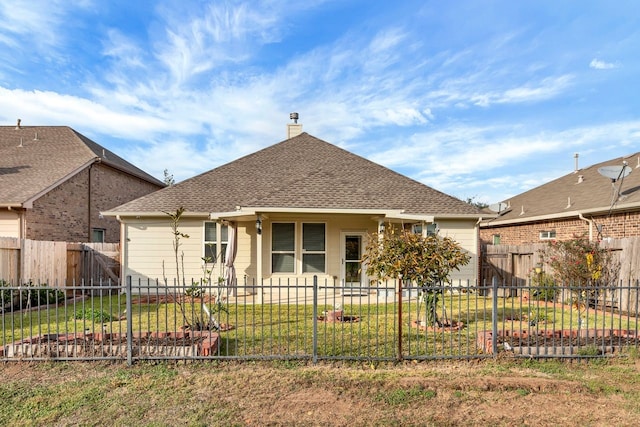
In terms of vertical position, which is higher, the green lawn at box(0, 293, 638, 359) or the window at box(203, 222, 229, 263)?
the window at box(203, 222, 229, 263)

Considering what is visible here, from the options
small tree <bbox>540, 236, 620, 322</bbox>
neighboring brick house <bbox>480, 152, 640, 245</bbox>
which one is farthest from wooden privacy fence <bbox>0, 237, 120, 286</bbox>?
neighboring brick house <bbox>480, 152, 640, 245</bbox>

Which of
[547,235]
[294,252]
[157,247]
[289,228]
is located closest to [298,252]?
[294,252]

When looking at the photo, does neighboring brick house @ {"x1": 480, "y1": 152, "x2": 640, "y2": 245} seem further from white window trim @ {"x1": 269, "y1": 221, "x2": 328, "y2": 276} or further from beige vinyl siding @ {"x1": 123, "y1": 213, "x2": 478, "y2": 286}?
white window trim @ {"x1": 269, "y1": 221, "x2": 328, "y2": 276}

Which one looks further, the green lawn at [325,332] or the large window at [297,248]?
the large window at [297,248]

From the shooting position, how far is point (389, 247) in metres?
7.57

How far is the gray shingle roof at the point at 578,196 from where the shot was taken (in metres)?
13.5

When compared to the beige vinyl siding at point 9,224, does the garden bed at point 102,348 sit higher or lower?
lower

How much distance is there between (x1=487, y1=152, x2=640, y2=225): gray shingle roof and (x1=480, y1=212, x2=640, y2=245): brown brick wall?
1.48 feet

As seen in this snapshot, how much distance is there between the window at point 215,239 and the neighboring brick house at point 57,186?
595cm

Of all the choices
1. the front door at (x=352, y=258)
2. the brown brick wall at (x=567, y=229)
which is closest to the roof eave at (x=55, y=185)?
the front door at (x=352, y=258)

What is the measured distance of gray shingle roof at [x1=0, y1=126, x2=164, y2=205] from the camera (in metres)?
14.3

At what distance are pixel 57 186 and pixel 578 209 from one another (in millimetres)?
19344

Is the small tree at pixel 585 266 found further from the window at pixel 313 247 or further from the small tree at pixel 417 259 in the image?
the window at pixel 313 247

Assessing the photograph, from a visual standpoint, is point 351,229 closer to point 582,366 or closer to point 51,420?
point 582,366
